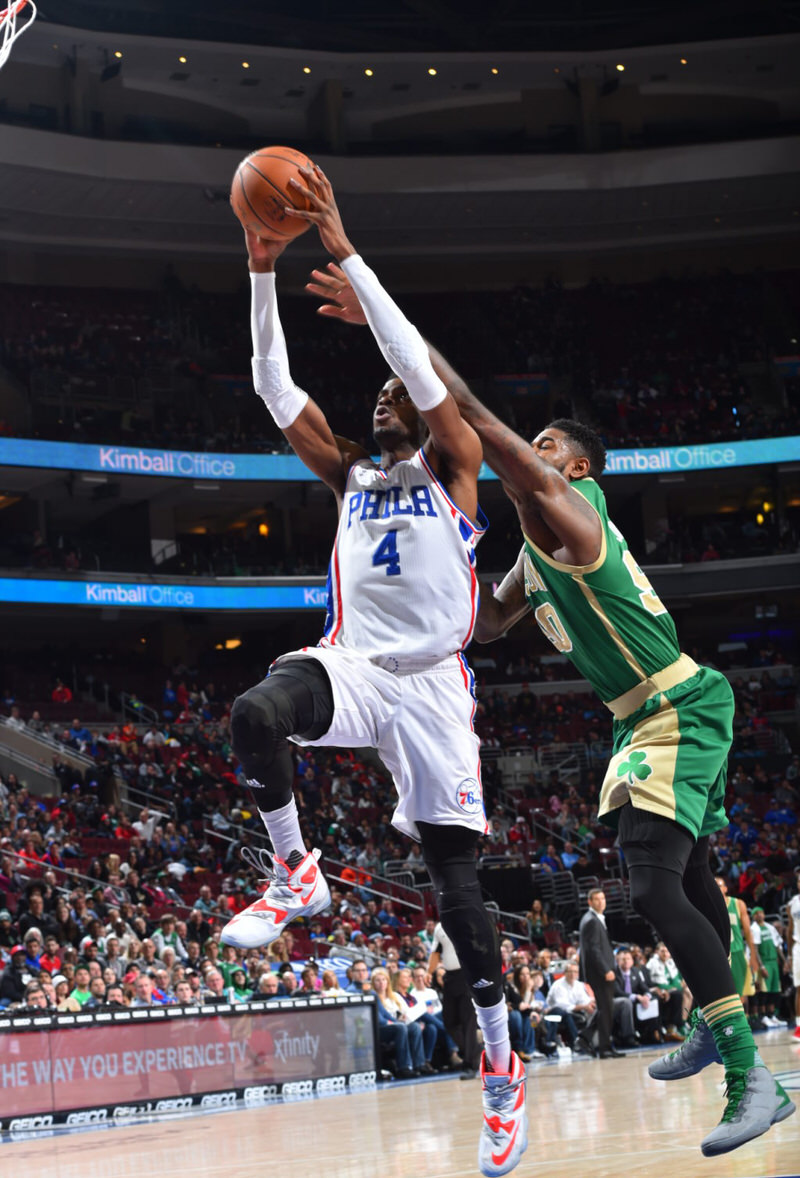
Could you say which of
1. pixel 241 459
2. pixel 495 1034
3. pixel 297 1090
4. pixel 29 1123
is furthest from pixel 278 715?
pixel 241 459

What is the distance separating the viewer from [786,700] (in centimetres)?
3212

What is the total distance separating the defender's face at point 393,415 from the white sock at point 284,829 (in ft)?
4.97

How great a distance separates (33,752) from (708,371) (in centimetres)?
2028

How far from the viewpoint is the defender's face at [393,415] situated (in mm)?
5598

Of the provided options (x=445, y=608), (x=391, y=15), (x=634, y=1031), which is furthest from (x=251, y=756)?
(x=391, y=15)

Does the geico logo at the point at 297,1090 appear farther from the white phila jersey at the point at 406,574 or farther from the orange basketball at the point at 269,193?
the orange basketball at the point at 269,193

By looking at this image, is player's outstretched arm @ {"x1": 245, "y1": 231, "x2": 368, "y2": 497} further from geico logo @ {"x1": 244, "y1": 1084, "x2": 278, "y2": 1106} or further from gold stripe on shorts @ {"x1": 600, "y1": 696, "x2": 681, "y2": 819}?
geico logo @ {"x1": 244, "y1": 1084, "x2": 278, "y2": 1106}

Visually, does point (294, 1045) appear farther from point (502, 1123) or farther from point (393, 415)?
point (393, 415)

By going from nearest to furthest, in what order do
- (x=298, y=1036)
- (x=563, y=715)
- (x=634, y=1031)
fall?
(x=298, y=1036) < (x=634, y=1031) < (x=563, y=715)

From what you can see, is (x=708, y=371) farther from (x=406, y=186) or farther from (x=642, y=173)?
(x=406, y=186)

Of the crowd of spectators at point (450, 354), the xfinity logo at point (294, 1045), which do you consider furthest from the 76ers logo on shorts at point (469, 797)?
the crowd of spectators at point (450, 354)

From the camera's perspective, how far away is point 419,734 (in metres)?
5.31

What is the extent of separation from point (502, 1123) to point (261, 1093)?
28.9 feet

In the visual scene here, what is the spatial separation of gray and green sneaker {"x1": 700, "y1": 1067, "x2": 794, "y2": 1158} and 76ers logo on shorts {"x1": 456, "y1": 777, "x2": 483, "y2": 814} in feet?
4.31
